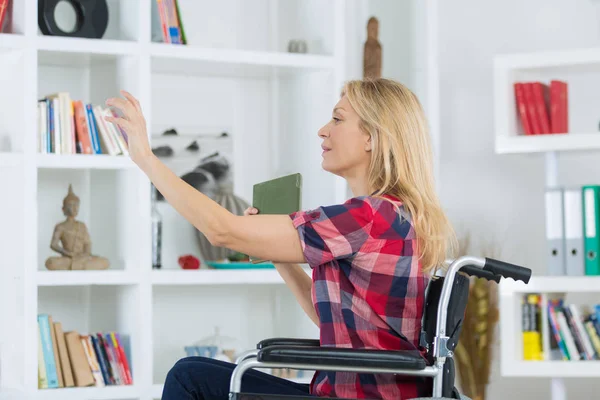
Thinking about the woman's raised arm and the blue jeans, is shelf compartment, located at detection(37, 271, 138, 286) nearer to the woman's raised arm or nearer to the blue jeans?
the blue jeans

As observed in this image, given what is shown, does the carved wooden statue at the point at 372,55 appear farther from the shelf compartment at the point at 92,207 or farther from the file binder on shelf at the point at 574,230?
the shelf compartment at the point at 92,207

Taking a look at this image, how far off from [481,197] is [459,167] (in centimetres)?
17

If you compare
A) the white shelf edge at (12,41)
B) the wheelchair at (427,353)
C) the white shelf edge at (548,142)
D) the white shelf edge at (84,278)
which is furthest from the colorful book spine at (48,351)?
the white shelf edge at (548,142)

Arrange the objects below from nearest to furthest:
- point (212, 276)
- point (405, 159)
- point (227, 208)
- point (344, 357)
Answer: point (344, 357) → point (405, 159) → point (212, 276) → point (227, 208)

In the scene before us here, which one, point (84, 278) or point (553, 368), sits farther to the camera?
point (553, 368)

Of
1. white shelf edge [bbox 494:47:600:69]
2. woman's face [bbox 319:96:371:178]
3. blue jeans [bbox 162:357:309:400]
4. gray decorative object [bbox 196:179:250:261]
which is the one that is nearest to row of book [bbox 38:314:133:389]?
gray decorative object [bbox 196:179:250:261]

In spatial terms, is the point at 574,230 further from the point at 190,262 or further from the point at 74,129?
the point at 74,129

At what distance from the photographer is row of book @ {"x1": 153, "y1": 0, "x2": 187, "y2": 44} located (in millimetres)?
3180

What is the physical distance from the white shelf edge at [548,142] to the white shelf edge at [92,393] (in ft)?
5.30

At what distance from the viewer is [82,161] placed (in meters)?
3.03

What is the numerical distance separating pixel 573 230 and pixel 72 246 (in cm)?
181

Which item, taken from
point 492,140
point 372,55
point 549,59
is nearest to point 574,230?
point 549,59

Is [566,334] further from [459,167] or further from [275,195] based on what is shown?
[275,195]

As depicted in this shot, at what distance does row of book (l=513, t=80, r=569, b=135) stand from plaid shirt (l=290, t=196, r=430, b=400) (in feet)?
5.71
